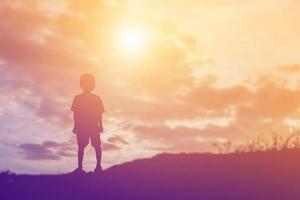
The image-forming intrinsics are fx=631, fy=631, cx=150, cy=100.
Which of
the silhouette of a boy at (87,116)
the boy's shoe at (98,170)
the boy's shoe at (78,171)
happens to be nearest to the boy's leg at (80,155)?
the silhouette of a boy at (87,116)

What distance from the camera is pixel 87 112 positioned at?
1838 cm

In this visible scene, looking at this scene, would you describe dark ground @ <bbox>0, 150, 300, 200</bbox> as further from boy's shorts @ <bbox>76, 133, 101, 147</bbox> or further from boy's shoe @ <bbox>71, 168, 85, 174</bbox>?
boy's shorts @ <bbox>76, 133, 101, 147</bbox>

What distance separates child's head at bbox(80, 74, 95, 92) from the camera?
18047mm

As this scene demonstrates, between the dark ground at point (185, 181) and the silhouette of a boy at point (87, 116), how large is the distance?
1032mm

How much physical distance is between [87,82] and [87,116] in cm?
101

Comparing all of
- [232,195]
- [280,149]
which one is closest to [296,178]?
[232,195]

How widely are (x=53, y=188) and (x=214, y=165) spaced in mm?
4451

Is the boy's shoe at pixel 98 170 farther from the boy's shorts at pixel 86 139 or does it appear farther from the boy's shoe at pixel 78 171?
the boy's shorts at pixel 86 139

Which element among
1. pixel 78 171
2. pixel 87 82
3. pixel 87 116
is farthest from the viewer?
pixel 87 116

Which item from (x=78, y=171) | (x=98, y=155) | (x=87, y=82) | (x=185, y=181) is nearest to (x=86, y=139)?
(x=98, y=155)

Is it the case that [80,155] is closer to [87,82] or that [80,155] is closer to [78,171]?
[78,171]

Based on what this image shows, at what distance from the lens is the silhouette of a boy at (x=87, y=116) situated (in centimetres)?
1814

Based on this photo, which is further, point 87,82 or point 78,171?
point 87,82

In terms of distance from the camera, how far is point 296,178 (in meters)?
13.6
